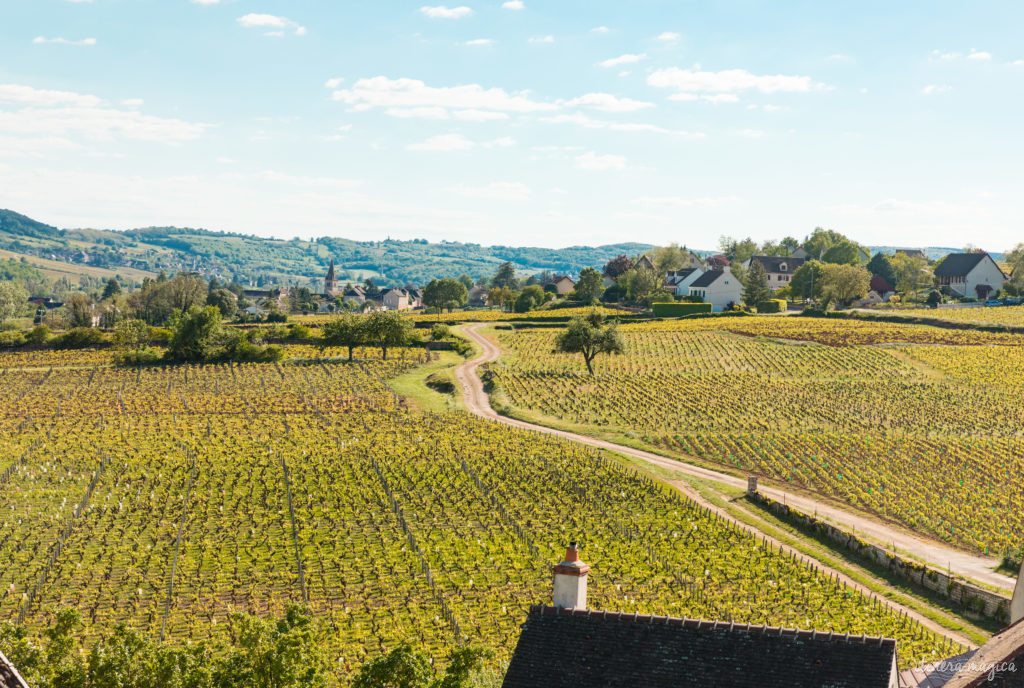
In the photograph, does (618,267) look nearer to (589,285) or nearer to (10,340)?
(589,285)

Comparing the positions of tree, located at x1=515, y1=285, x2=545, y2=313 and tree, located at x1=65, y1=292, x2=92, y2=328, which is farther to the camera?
tree, located at x1=515, y1=285, x2=545, y2=313

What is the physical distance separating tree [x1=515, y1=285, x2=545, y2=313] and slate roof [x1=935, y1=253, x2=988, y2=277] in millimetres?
74091

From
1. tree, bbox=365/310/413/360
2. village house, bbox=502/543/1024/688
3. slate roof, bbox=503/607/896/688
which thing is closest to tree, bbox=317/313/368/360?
tree, bbox=365/310/413/360

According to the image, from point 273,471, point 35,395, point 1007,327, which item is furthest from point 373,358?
point 1007,327

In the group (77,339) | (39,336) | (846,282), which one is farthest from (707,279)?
(39,336)

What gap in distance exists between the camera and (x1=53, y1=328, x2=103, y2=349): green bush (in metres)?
105

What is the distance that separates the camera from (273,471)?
48.3 meters

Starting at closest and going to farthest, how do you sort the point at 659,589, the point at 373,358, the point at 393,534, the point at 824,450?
the point at 659,589, the point at 393,534, the point at 824,450, the point at 373,358

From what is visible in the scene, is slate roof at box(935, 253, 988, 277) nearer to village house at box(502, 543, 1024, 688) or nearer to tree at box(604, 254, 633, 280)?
tree at box(604, 254, 633, 280)

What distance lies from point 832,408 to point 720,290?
80729 millimetres

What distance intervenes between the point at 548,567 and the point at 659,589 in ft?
15.4

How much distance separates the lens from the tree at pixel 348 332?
3787 inches

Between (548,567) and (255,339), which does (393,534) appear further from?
(255,339)

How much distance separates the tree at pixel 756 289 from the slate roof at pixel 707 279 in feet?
16.6
